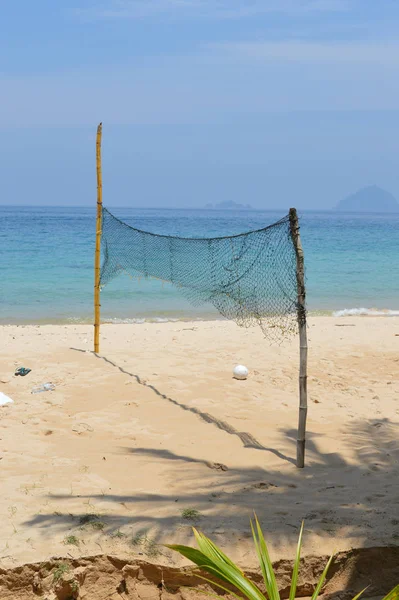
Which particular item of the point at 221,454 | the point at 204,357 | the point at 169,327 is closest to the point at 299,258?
the point at 221,454

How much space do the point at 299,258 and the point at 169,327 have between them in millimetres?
6888

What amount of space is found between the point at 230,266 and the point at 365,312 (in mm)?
8965

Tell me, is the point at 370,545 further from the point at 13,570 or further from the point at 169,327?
the point at 169,327

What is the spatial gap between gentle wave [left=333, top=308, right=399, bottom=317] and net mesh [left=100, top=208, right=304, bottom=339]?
713 cm

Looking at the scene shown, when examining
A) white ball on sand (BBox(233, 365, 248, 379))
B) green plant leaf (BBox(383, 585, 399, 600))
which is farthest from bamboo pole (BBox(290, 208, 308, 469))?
white ball on sand (BBox(233, 365, 248, 379))

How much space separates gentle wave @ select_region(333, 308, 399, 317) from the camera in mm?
13805

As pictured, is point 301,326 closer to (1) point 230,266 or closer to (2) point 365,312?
(1) point 230,266

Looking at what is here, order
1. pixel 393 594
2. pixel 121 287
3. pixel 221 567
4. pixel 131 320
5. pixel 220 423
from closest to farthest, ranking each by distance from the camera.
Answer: pixel 393 594, pixel 221 567, pixel 220 423, pixel 131 320, pixel 121 287

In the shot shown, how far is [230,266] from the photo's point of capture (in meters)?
5.82

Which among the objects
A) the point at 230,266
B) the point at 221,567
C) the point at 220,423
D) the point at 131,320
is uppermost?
the point at 230,266

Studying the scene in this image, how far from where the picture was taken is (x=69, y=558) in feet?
10.9

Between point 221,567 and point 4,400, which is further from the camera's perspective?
point 4,400

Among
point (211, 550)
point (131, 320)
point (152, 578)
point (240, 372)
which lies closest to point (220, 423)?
point (240, 372)

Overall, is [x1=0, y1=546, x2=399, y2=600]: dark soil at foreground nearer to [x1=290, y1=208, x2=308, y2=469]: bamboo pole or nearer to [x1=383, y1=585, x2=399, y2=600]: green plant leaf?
[x1=383, y1=585, x2=399, y2=600]: green plant leaf
